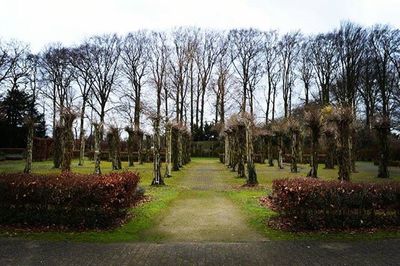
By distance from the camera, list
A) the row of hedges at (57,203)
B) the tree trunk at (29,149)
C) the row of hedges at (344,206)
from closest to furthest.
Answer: the row of hedges at (344,206) < the row of hedges at (57,203) < the tree trunk at (29,149)

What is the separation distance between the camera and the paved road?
7328 millimetres

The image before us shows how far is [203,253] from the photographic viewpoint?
786 centimetres

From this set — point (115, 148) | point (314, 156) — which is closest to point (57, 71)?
point (115, 148)

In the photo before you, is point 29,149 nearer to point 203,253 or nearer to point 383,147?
point 203,253

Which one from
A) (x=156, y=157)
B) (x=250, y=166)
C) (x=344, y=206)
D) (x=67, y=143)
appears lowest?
(x=344, y=206)

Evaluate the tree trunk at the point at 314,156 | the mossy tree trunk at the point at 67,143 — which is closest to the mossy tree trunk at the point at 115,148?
the mossy tree trunk at the point at 67,143

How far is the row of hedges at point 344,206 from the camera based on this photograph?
32.3 feet

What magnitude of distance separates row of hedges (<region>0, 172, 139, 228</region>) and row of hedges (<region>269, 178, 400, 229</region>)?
4743mm

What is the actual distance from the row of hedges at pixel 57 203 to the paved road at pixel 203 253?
126cm

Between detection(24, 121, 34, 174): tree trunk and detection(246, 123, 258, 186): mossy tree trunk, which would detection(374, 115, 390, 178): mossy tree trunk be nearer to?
detection(246, 123, 258, 186): mossy tree trunk

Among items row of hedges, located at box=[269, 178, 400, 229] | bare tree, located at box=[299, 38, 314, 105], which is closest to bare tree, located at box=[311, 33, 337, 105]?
bare tree, located at box=[299, 38, 314, 105]

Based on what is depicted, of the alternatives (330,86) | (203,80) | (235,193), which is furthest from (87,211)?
(203,80)

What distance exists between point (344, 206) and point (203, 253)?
400cm

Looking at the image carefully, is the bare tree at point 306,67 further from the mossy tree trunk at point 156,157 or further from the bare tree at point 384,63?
the mossy tree trunk at point 156,157
